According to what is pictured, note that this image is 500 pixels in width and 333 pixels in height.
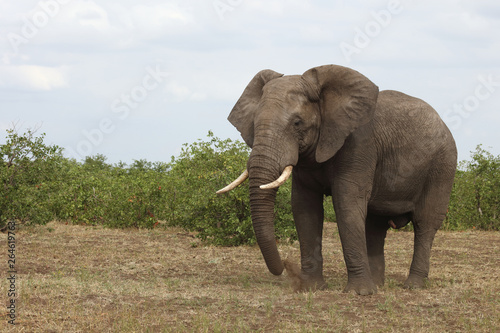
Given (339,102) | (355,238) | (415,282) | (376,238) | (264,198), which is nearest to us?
(264,198)

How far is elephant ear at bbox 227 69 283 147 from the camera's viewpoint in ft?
29.0

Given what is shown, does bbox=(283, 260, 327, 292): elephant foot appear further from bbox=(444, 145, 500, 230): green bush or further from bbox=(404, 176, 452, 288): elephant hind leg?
bbox=(444, 145, 500, 230): green bush

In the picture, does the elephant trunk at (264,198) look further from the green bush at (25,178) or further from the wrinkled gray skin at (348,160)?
the green bush at (25,178)

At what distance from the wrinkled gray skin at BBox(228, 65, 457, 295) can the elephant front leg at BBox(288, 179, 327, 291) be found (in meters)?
0.01

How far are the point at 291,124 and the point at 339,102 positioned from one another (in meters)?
0.83

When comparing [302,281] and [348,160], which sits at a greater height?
[348,160]

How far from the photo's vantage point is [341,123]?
8312mm

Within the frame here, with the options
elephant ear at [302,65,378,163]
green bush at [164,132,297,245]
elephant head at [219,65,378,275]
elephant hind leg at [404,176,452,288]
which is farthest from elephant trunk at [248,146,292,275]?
green bush at [164,132,297,245]

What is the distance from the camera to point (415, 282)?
9.62 metres

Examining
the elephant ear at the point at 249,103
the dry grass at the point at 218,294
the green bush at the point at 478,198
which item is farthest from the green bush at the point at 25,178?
the green bush at the point at 478,198

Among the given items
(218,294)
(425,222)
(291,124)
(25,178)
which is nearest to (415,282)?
(425,222)

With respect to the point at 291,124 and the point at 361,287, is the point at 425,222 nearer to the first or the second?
the point at 361,287

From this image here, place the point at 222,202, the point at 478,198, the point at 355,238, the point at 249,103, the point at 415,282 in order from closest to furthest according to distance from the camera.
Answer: the point at 355,238 → the point at 249,103 → the point at 415,282 → the point at 222,202 → the point at 478,198

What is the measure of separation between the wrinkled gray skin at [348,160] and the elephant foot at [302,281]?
20 mm
